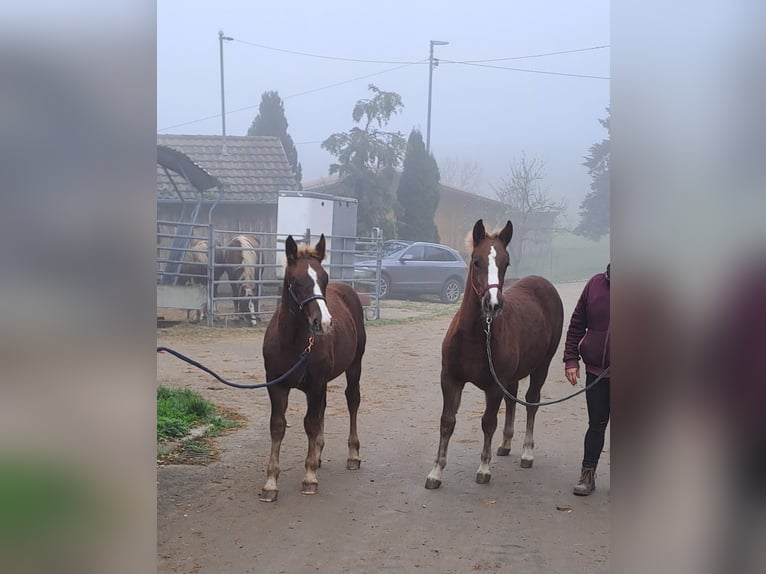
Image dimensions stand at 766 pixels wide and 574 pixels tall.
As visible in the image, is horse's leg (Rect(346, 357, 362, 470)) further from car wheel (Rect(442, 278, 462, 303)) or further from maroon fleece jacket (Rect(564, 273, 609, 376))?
car wheel (Rect(442, 278, 462, 303))

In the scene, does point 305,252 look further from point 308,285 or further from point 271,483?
point 271,483

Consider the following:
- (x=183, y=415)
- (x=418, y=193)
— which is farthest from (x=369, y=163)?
(x=183, y=415)

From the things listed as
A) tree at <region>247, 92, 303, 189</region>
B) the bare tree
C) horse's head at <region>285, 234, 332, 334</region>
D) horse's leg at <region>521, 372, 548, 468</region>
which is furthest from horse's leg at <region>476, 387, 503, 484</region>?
tree at <region>247, 92, 303, 189</region>

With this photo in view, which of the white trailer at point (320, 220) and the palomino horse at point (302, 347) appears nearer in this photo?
the palomino horse at point (302, 347)

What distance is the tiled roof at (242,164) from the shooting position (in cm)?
1706

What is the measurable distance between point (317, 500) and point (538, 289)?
2.65 metres

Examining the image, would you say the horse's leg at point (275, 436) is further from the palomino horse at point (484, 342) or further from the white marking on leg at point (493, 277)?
the white marking on leg at point (493, 277)

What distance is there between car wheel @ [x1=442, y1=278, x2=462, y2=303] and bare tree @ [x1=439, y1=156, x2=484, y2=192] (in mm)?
2619

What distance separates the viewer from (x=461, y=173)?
20906mm

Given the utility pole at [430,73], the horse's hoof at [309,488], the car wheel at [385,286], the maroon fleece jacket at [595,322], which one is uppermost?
the utility pole at [430,73]

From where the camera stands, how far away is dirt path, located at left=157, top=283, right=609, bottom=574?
4.25m

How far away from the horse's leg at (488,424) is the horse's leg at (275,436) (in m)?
1.38

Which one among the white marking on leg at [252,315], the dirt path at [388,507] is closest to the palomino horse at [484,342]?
the dirt path at [388,507]
